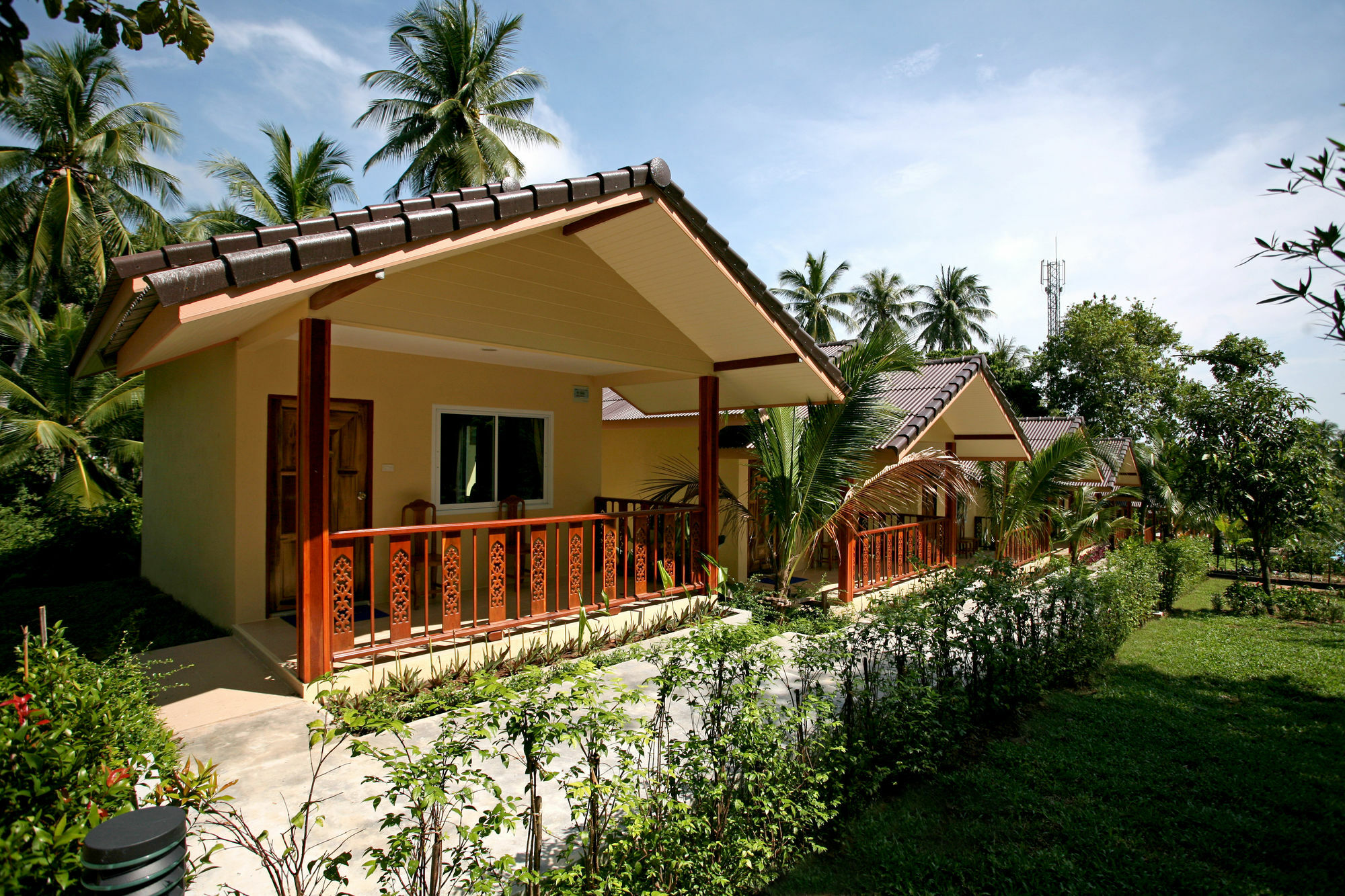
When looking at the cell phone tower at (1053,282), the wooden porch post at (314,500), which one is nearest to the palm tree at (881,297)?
the cell phone tower at (1053,282)

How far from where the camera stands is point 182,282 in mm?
3742

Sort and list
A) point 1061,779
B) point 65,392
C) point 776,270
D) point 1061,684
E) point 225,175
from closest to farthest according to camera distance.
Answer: point 1061,779 < point 1061,684 < point 65,392 < point 225,175 < point 776,270

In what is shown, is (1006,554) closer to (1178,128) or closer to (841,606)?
(841,606)

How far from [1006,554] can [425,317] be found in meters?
13.5

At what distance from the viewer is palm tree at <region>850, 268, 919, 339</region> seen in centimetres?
4562

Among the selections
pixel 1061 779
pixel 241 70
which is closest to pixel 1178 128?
pixel 1061 779

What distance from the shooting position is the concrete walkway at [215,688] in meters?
5.10

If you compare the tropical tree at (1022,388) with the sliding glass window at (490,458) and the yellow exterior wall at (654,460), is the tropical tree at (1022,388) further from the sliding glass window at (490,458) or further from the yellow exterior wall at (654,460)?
the sliding glass window at (490,458)

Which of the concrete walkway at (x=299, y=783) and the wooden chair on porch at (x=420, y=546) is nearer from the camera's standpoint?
the concrete walkway at (x=299, y=783)

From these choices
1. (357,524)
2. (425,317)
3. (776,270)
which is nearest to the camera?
Answer: (425,317)

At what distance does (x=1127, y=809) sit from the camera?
417 cm

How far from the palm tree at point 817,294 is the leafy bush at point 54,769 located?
4162 cm

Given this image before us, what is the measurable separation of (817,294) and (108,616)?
131 ft

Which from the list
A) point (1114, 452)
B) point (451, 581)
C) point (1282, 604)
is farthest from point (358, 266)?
point (1114, 452)
